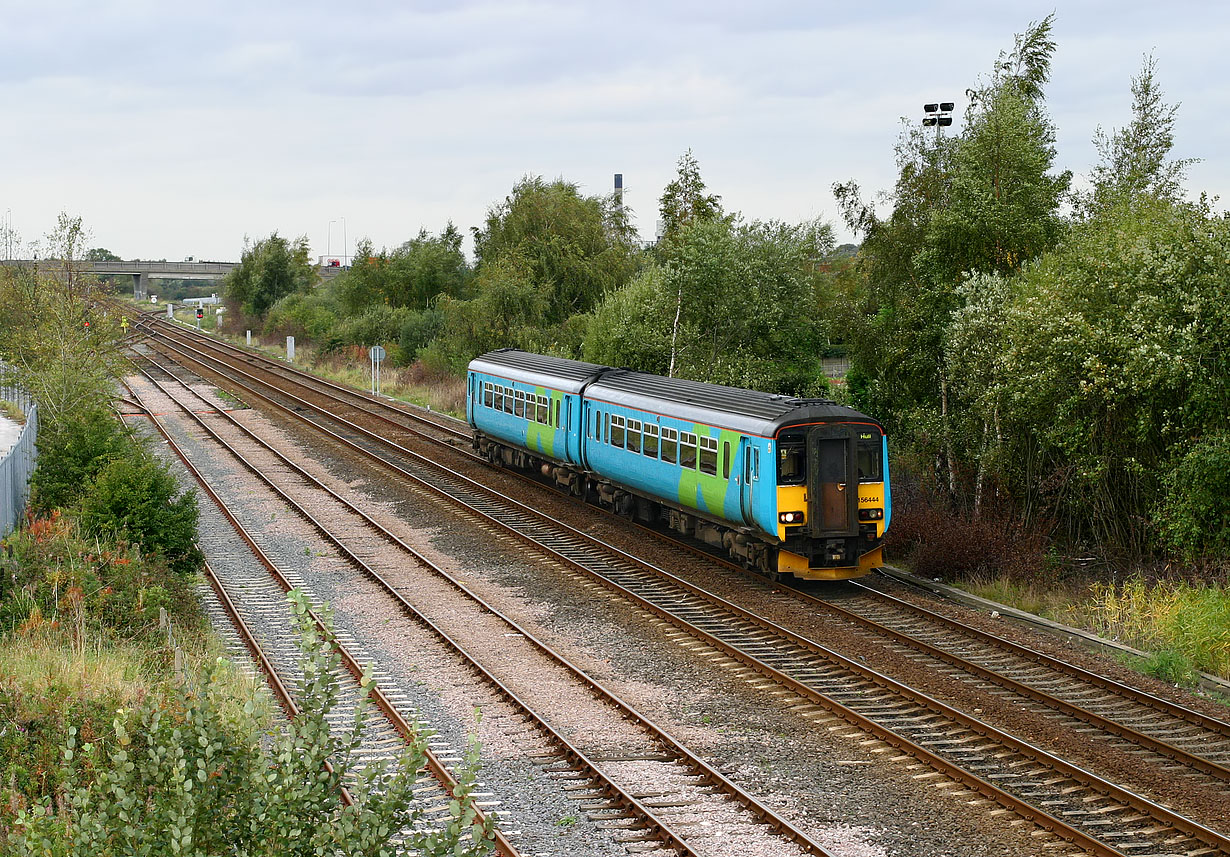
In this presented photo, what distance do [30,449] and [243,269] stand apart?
6796 cm

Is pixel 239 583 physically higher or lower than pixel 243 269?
lower

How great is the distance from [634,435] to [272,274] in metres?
65.2

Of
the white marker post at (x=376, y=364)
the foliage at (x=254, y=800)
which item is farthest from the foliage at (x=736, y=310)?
the foliage at (x=254, y=800)

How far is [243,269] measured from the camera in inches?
3477

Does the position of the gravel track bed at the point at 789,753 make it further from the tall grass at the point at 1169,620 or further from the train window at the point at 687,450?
the tall grass at the point at 1169,620

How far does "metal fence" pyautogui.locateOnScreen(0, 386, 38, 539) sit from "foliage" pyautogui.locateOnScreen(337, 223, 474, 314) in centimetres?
3806

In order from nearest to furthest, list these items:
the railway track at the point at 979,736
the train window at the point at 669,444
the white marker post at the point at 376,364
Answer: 1. the railway track at the point at 979,736
2. the train window at the point at 669,444
3. the white marker post at the point at 376,364

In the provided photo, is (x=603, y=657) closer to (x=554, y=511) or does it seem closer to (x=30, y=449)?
(x=554, y=511)

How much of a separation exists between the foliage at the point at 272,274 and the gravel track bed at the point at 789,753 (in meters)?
68.9

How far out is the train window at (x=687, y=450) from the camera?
778 inches

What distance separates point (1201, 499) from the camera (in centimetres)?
1625

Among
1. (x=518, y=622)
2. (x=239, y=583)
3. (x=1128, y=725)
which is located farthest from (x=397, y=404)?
(x=1128, y=725)

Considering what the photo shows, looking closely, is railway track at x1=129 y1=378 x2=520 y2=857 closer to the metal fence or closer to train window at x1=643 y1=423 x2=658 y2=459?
the metal fence

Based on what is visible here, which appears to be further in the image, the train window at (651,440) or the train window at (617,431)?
the train window at (617,431)
